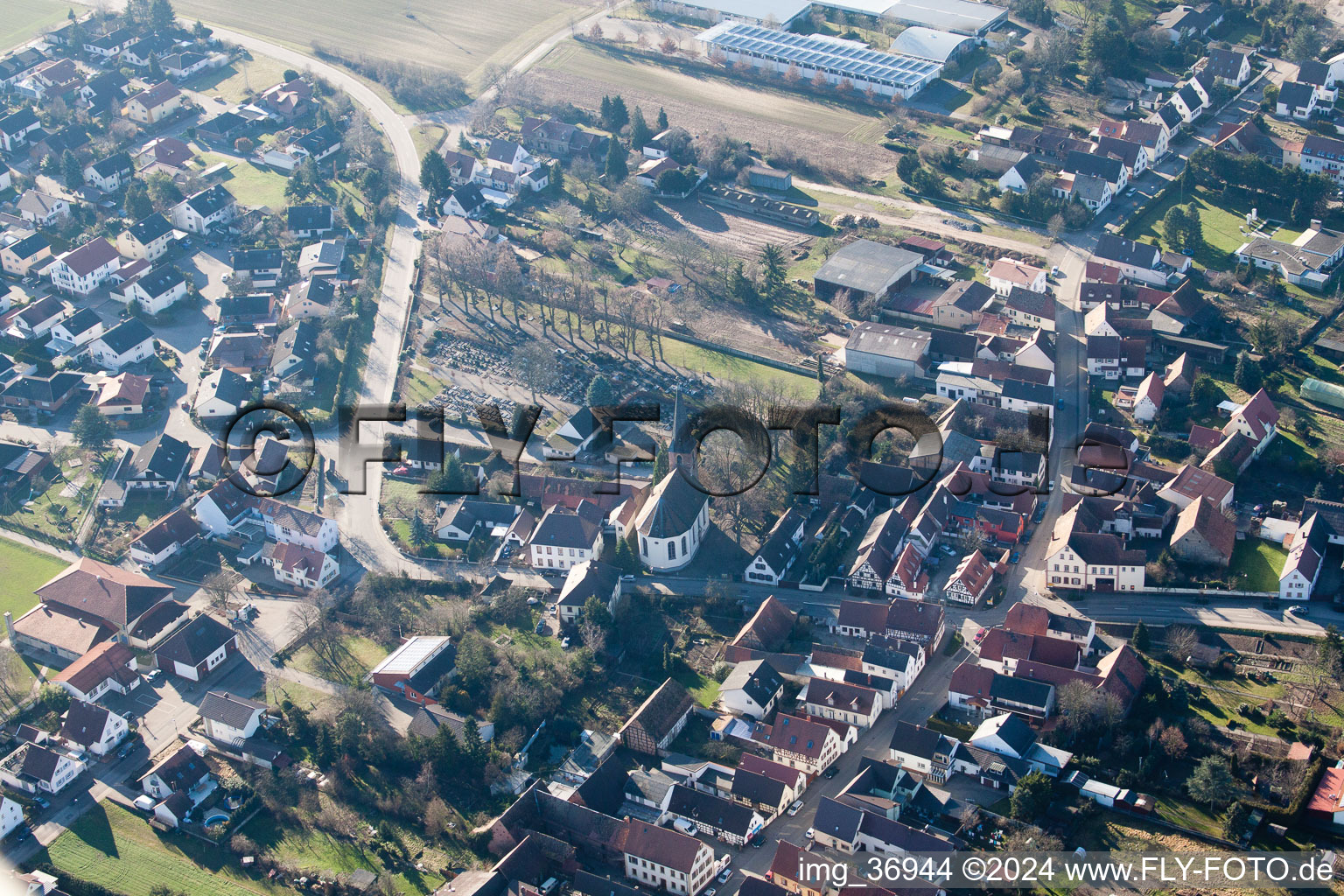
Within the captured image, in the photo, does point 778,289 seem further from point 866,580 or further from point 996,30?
point 996,30

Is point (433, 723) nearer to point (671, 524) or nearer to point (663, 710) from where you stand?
point (663, 710)

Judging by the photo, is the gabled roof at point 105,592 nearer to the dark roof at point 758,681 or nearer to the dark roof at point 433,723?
the dark roof at point 433,723

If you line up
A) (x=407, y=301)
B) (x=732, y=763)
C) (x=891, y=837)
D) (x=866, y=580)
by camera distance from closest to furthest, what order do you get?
(x=891, y=837), (x=732, y=763), (x=866, y=580), (x=407, y=301)

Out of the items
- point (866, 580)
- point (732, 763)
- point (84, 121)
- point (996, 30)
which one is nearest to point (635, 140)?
point (996, 30)

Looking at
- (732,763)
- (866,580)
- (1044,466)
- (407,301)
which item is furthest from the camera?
(407,301)

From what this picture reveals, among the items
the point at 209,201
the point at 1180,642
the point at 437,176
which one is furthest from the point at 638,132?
the point at 1180,642

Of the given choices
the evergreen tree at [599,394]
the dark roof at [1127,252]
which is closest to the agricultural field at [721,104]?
the dark roof at [1127,252]

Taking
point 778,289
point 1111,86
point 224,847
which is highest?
point 1111,86
